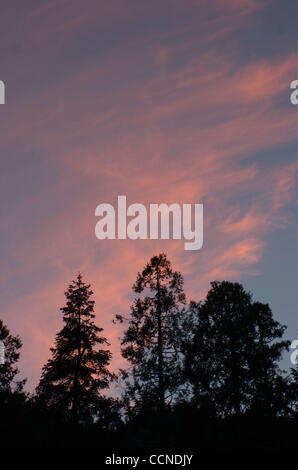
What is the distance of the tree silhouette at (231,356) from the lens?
2627 centimetres

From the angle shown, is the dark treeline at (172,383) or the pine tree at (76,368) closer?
the dark treeline at (172,383)

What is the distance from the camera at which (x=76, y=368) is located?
31.5m

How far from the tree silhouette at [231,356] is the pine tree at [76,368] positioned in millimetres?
7856

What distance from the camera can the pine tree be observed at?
30438mm

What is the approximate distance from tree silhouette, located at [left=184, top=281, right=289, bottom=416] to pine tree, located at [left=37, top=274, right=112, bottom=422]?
786 cm

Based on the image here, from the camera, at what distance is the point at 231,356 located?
27.4 meters

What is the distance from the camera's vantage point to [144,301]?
→ 91.5 ft

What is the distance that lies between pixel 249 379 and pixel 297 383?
2.93 metres

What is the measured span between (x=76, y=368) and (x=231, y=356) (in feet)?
37.8

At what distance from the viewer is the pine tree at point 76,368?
30.4m

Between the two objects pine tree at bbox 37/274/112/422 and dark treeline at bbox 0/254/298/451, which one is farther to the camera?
pine tree at bbox 37/274/112/422
